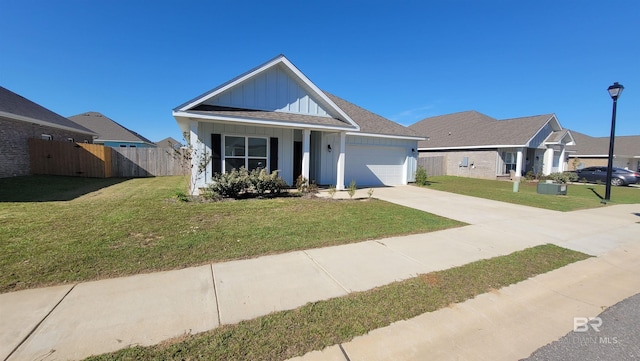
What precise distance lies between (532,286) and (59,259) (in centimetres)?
714

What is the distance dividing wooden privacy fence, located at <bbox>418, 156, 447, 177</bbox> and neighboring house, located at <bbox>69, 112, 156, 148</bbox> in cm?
3081

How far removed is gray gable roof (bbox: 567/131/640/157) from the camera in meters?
31.7

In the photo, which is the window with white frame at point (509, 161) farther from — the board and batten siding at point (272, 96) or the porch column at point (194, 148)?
the porch column at point (194, 148)

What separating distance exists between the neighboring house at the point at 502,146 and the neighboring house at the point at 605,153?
8817 millimetres

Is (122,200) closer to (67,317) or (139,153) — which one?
(67,317)

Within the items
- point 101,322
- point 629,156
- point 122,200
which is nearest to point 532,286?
point 101,322

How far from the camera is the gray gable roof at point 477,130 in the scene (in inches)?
894

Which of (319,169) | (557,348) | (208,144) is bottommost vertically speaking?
(557,348)

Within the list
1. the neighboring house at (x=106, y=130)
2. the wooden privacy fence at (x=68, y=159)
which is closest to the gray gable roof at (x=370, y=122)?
the wooden privacy fence at (x=68, y=159)

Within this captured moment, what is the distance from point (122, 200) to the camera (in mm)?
8469

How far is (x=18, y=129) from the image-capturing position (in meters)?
13.5

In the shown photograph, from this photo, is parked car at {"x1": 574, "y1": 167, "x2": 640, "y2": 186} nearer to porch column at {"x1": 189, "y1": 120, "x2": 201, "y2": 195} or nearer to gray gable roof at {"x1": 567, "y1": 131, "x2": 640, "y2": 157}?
gray gable roof at {"x1": 567, "y1": 131, "x2": 640, "y2": 157}

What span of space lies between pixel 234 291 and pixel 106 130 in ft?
113

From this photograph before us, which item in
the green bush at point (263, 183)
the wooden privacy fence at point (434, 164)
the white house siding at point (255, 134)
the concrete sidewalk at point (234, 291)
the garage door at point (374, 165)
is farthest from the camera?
the wooden privacy fence at point (434, 164)
